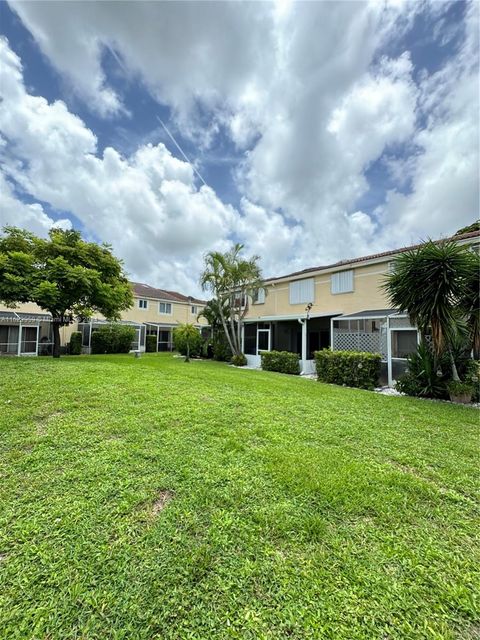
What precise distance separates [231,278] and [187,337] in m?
6.28

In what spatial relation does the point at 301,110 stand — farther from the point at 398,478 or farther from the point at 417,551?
the point at 417,551

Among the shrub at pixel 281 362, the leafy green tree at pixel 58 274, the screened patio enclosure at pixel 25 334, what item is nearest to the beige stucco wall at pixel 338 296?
the shrub at pixel 281 362

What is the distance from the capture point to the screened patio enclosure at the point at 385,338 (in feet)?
41.4

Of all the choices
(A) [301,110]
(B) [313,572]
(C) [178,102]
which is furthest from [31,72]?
(B) [313,572]

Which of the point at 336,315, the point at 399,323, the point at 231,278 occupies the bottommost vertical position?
the point at 399,323

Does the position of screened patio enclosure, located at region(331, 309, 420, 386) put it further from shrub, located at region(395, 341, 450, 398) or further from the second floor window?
the second floor window

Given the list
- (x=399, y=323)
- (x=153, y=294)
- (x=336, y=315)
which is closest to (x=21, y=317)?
(x=153, y=294)

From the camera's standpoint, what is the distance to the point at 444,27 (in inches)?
375

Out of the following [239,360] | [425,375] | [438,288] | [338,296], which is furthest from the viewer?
[239,360]

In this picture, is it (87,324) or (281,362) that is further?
(87,324)

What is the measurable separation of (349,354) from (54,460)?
37.9 ft

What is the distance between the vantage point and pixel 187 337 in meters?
22.1

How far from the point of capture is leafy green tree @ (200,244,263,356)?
1950 centimetres

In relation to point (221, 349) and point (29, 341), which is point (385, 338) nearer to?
point (221, 349)
